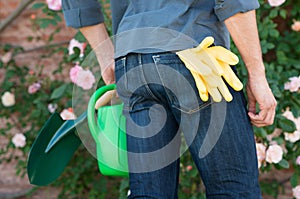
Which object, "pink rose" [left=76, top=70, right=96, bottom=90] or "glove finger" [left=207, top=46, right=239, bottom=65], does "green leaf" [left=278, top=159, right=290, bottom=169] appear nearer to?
"pink rose" [left=76, top=70, right=96, bottom=90]

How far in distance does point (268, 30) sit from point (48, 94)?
120cm

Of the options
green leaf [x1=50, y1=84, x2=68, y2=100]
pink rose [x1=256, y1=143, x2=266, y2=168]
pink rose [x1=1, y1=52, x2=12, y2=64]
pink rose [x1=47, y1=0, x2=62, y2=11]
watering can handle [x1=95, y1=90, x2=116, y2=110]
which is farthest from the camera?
pink rose [x1=1, y1=52, x2=12, y2=64]

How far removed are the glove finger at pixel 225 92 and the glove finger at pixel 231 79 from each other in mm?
26

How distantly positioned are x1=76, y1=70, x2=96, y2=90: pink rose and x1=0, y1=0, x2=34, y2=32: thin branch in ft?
2.73

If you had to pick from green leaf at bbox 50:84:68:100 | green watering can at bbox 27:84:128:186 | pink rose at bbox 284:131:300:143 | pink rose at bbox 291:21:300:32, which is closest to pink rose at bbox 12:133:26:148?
green leaf at bbox 50:84:68:100

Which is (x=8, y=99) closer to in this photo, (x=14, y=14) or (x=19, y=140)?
(x=19, y=140)

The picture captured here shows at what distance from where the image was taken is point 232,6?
1.18 m

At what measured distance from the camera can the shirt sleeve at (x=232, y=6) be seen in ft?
3.86

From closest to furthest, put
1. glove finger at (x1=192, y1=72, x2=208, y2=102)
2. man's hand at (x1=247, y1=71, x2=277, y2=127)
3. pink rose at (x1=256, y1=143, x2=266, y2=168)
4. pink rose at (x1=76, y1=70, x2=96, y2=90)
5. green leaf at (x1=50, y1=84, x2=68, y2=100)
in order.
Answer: glove finger at (x1=192, y1=72, x2=208, y2=102) < man's hand at (x1=247, y1=71, x2=277, y2=127) < pink rose at (x1=256, y1=143, x2=266, y2=168) < pink rose at (x1=76, y1=70, x2=96, y2=90) < green leaf at (x1=50, y1=84, x2=68, y2=100)

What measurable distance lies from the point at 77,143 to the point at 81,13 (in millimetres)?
504

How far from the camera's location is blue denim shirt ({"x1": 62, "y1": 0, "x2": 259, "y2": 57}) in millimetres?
1202

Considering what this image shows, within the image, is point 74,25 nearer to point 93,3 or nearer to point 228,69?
point 93,3

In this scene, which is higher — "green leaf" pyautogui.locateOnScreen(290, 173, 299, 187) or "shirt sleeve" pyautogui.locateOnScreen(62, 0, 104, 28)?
"shirt sleeve" pyautogui.locateOnScreen(62, 0, 104, 28)

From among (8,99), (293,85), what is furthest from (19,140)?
(293,85)
